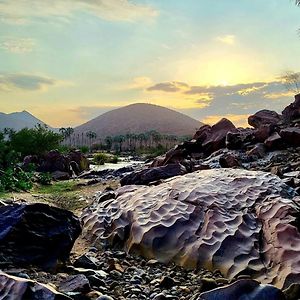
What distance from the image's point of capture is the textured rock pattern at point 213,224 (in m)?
4.34

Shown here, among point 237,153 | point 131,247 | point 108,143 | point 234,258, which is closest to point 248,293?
point 234,258

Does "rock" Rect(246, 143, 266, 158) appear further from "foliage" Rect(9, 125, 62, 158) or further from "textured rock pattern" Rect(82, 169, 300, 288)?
"foliage" Rect(9, 125, 62, 158)

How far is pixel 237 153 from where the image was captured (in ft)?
49.6

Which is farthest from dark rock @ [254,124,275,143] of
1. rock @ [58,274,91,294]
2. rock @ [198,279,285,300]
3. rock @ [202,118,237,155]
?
rock @ [198,279,285,300]

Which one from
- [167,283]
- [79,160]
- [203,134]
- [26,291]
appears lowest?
[167,283]

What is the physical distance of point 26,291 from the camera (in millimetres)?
2994

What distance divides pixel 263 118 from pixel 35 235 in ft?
57.0

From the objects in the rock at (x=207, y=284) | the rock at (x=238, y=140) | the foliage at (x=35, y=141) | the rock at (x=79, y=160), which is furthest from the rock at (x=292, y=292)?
the foliage at (x=35, y=141)

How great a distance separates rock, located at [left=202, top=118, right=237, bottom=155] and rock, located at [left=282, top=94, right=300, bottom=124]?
7.60ft

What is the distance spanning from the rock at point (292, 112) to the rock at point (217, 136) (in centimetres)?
232

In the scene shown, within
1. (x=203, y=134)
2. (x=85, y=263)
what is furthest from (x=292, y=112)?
(x=85, y=263)

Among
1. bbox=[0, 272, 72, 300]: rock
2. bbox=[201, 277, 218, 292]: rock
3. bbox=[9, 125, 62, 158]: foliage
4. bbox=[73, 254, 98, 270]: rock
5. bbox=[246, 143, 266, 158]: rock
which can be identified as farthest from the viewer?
bbox=[9, 125, 62, 158]: foliage

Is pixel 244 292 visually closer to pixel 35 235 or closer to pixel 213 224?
pixel 213 224

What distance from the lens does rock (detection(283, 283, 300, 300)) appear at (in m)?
3.54
